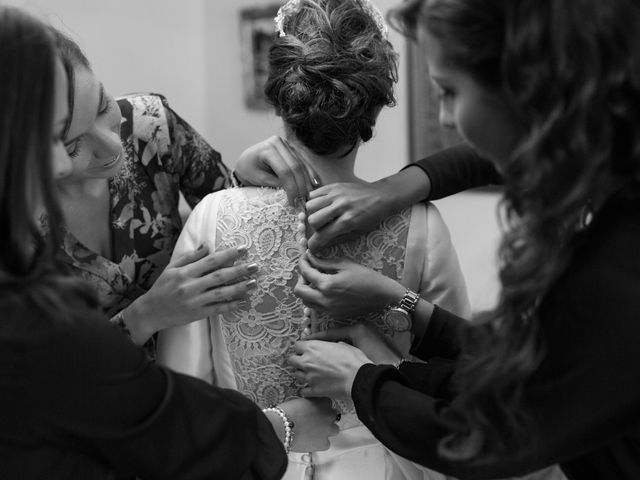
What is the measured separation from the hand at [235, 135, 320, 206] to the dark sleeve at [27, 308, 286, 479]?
1.40 feet

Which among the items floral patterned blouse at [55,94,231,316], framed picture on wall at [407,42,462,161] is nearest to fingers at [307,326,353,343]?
floral patterned blouse at [55,94,231,316]

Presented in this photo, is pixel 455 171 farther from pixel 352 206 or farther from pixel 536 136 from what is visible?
pixel 536 136

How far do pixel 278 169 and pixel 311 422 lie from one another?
429 mm

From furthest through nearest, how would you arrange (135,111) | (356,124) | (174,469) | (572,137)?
1. (135,111)
2. (356,124)
3. (174,469)
4. (572,137)

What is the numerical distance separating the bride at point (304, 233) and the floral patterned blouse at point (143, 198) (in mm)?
214

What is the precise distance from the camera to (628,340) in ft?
2.42

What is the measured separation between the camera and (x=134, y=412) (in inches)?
32.5

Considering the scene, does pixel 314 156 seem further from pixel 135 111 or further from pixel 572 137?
pixel 572 137

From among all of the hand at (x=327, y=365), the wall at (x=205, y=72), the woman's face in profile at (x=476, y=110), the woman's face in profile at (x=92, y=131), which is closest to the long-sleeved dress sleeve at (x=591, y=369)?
the woman's face in profile at (x=476, y=110)

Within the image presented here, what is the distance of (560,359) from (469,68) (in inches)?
12.6

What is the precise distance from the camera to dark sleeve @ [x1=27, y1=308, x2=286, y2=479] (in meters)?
0.78

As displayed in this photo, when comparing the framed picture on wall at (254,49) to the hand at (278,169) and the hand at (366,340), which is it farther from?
the hand at (366,340)

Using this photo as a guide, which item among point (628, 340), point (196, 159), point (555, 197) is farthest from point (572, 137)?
point (196, 159)

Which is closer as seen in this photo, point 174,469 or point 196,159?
point 174,469
